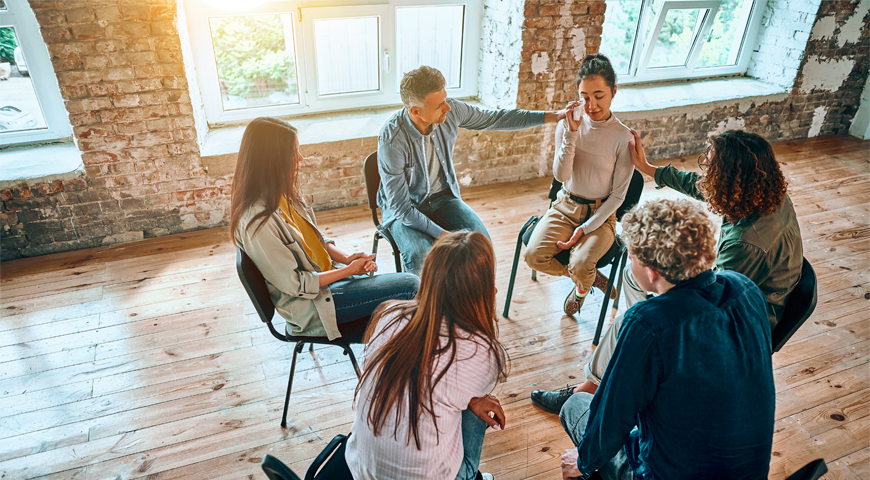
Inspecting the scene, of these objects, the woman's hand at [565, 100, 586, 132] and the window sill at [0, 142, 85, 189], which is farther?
the window sill at [0, 142, 85, 189]

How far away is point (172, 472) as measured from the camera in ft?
6.66

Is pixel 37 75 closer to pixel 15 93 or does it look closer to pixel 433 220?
pixel 15 93

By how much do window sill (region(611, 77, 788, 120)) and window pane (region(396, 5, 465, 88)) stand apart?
56.8 inches

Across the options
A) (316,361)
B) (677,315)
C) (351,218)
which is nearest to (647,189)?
(351,218)

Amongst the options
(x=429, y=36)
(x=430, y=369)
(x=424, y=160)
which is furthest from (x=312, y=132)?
(x=430, y=369)

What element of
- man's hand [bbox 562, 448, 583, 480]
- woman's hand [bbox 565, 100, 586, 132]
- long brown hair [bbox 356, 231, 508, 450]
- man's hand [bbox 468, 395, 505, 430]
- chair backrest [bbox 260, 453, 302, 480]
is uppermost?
woman's hand [bbox 565, 100, 586, 132]

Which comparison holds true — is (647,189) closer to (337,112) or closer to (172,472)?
(337,112)

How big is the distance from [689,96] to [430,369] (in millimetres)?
4526

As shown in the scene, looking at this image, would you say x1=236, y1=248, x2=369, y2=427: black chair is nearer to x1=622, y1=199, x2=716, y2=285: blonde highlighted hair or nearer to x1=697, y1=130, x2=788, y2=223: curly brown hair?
x1=622, y1=199, x2=716, y2=285: blonde highlighted hair

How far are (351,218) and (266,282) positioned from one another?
1901mm

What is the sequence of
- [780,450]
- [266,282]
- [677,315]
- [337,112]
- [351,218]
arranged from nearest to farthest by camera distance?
[677,315] < [266,282] < [780,450] < [351,218] < [337,112]

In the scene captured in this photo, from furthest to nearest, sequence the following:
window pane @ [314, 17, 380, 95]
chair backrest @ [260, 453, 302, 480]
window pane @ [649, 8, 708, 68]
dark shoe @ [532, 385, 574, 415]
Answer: window pane @ [649, 8, 708, 68], window pane @ [314, 17, 380, 95], dark shoe @ [532, 385, 574, 415], chair backrest @ [260, 453, 302, 480]

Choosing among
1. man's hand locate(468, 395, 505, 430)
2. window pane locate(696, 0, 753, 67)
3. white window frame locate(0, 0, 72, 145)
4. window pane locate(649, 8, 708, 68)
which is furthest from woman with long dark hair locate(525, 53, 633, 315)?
window pane locate(696, 0, 753, 67)

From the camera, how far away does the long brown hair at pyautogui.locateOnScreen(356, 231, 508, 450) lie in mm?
1268
